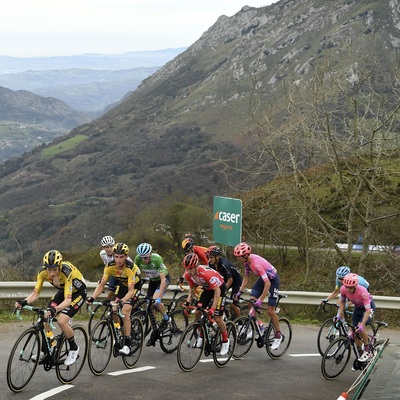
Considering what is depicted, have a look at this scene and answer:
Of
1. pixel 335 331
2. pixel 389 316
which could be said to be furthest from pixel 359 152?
pixel 335 331

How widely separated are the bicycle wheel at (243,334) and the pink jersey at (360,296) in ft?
6.01

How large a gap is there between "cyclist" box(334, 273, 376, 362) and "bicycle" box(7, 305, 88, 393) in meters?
4.46

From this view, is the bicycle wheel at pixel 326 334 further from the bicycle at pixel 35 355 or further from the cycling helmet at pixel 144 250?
the bicycle at pixel 35 355

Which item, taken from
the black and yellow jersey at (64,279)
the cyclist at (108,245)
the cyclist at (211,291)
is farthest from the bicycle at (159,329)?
the black and yellow jersey at (64,279)

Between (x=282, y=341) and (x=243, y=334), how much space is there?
89cm

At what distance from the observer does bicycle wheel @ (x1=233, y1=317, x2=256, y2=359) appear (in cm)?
1275

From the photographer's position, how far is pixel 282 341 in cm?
1326

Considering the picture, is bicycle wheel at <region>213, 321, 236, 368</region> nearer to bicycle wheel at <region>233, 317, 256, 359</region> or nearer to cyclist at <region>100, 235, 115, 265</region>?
bicycle wheel at <region>233, 317, 256, 359</region>

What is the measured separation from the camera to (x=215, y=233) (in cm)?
1593

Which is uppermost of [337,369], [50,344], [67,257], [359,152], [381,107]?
[381,107]

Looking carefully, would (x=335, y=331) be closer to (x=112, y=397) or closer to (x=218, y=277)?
(x=218, y=277)

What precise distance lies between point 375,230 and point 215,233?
18.1 meters

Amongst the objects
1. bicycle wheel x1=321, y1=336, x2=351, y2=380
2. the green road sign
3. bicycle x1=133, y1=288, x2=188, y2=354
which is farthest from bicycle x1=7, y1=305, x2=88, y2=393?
the green road sign

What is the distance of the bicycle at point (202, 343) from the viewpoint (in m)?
11.2
